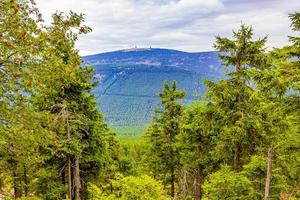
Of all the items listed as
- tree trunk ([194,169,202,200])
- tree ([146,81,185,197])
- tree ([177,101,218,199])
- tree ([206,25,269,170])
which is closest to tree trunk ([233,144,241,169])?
tree ([206,25,269,170])

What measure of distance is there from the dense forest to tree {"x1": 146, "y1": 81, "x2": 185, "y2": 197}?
10cm

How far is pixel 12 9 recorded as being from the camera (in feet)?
28.1

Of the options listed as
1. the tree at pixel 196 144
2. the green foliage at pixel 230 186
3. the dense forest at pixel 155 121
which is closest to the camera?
the dense forest at pixel 155 121

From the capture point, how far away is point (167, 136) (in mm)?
33000

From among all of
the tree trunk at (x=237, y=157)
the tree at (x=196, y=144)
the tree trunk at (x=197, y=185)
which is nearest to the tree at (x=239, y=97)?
the tree trunk at (x=237, y=157)

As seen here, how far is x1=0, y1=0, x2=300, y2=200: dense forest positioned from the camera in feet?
31.2

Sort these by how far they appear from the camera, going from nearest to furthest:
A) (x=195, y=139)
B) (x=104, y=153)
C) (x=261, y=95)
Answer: (x=261, y=95) → (x=104, y=153) → (x=195, y=139)

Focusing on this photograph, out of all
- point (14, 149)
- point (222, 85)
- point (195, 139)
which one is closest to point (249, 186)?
point (222, 85)

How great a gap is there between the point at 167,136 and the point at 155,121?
2.06 meters

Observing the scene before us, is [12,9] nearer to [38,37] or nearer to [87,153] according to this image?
[38,37]

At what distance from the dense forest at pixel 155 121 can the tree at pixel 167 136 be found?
10 cm

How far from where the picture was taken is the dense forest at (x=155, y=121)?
9.51 meters

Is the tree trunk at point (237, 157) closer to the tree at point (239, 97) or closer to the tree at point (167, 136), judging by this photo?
the tree at point (239, 97)

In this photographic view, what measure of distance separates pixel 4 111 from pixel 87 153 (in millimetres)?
12526
